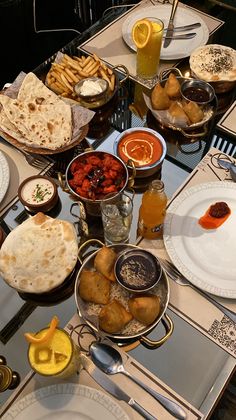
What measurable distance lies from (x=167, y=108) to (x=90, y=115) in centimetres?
37

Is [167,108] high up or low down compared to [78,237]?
up

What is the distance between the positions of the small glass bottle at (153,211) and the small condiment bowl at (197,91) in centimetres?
65

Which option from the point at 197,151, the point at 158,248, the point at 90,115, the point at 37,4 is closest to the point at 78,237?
the point at 158,248

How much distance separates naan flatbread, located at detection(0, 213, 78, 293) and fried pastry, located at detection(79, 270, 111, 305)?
0.22ft

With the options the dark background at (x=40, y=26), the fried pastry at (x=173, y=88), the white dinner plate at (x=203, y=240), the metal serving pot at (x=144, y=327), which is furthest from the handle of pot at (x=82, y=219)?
the dark background at (x=40, y=26)

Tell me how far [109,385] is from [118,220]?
585 millimetres

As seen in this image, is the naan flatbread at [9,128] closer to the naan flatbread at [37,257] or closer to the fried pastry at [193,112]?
the naan flatbread at [37,257]

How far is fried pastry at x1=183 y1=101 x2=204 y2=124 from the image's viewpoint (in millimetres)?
1763

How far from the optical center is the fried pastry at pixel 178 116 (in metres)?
1.78

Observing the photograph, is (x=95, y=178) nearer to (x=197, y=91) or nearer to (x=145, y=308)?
(x=145, y=308)

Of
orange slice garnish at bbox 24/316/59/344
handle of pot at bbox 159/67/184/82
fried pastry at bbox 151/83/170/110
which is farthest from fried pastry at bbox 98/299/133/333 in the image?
handle of pot at bbox 159/67/184/82

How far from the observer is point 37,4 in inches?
111

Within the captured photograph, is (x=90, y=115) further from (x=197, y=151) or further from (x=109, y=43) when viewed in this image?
(x=109, y=43)

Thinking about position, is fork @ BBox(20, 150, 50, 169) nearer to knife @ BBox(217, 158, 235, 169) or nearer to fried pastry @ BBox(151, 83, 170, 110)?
fried pastry @ BBox(151, 83, 170, 110)
